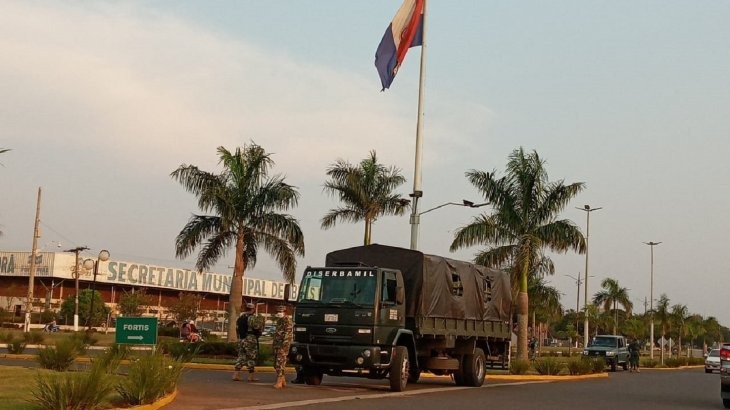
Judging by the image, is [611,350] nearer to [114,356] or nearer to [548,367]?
[548,367]

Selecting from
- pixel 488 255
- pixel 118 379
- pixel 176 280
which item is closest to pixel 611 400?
pixel 118 379

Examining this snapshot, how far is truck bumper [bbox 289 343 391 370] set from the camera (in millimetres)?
19422

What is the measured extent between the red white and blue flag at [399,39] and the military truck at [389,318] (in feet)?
25.7

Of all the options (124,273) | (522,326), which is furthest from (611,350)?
(124,273)

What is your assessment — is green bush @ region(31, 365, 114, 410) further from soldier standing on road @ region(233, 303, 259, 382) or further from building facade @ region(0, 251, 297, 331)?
building facade @ region(0, 251, 297, 331)

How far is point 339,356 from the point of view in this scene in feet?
64.6

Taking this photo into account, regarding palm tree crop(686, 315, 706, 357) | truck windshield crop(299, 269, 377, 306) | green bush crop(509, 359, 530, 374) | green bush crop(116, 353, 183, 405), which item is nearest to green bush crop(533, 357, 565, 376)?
green bush crop(509, 359, 530, 374)

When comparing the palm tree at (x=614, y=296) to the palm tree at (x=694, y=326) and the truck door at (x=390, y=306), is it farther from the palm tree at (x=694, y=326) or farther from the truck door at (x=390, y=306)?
the truck door at (x=390, y=306)

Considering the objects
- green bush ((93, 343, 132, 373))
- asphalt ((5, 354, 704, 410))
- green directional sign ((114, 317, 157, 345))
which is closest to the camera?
asphalt ((5, 354, 704, 410))

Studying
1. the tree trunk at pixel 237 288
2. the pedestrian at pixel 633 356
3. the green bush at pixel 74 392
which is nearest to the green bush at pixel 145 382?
the green bush at pixel 74 392

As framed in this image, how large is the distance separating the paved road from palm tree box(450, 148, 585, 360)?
41.2 ft

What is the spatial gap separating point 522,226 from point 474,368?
659 inches

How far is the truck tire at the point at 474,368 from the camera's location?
23.6 meters

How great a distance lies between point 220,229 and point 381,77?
1183cm
